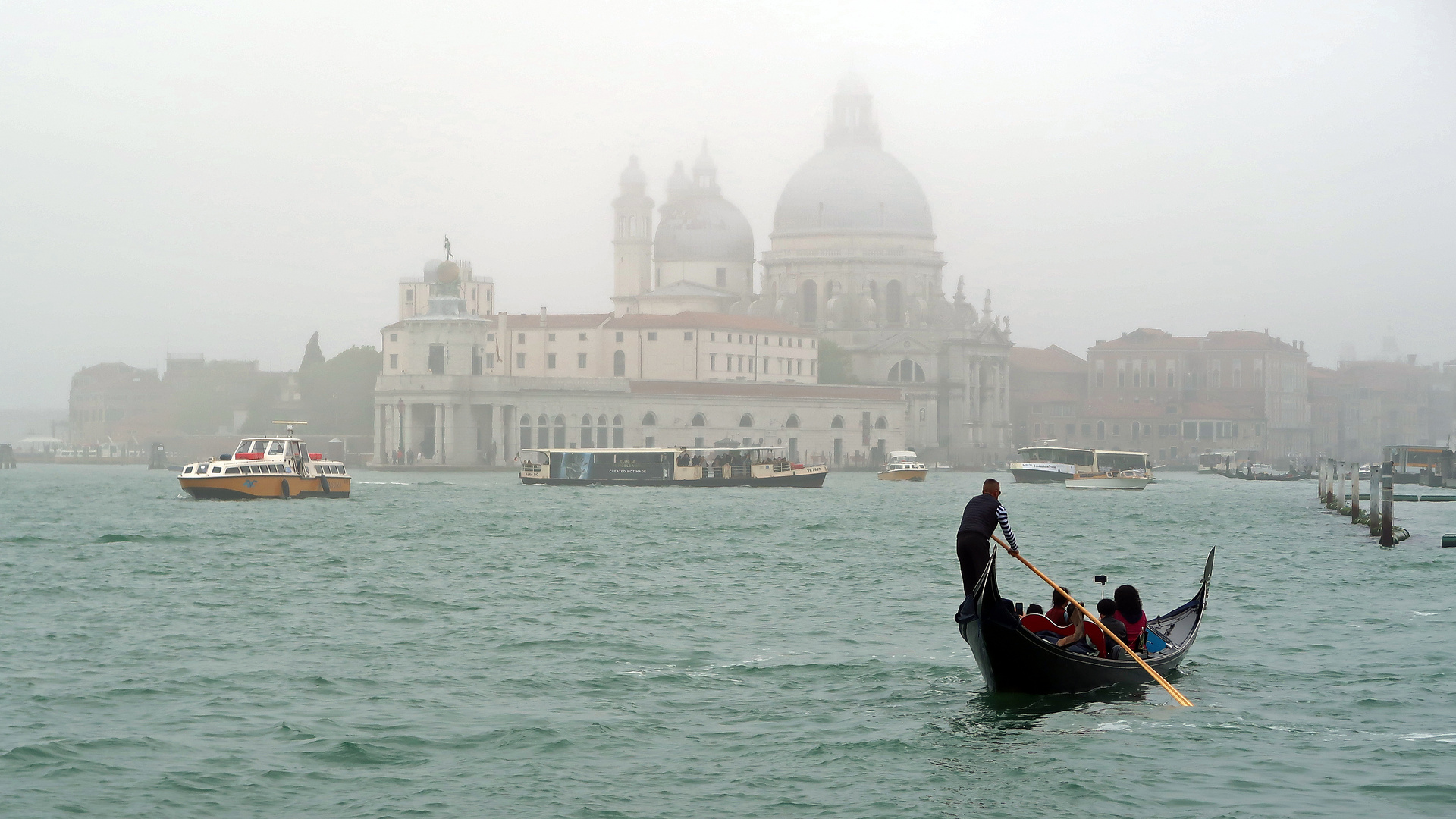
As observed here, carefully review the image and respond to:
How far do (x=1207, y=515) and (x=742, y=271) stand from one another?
68.0m

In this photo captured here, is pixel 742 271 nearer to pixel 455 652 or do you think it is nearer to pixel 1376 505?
pixel 1376 505


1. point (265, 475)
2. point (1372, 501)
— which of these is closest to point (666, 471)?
point (265, 475)

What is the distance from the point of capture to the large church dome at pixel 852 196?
11106cm

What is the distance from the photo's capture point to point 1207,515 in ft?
157

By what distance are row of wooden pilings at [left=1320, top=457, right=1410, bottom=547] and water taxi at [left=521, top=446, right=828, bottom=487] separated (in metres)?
19.0

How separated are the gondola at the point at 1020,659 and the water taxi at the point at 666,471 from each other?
53.0 metres

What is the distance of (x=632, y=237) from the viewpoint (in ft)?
375

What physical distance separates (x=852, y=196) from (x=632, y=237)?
13783 millimetres

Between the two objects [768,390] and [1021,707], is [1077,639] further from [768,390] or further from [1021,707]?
[768,390]

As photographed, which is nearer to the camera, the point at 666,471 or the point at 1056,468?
the point at 666,471

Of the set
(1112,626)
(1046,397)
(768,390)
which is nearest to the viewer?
(1112,626)

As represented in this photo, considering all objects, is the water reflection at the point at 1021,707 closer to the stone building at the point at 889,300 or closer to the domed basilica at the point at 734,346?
the domed basilica at the point at 734,346

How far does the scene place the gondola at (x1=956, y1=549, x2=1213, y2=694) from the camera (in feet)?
47.5

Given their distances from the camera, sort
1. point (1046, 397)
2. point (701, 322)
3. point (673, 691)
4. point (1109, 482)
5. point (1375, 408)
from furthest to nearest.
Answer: point (1375, 408) → point (1046, 397) → point (701, 322) → point (1109, 482) → point (673, 691)
